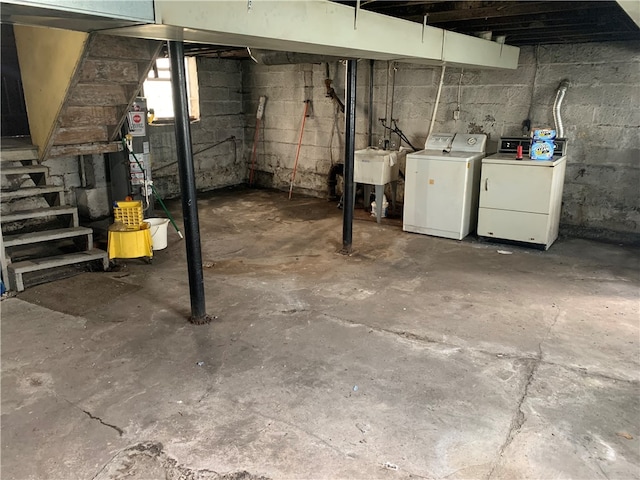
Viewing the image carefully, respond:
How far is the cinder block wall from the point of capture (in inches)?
270

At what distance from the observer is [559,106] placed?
4891 mm

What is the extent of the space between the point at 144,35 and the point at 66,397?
72.5 inches

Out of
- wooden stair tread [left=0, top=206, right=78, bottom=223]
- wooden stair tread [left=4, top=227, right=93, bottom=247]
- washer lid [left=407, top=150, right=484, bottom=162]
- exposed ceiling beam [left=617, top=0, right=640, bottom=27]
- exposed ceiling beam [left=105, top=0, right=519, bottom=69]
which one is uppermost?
exposed ceiling beam [left=617, top=0, right=640, bottom=27]

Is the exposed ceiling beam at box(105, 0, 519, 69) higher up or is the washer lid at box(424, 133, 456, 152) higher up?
the exposed ceiling beam at box(105, 0, 519, 69)

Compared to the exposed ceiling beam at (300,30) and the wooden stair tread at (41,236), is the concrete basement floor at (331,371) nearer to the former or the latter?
the wooden stair tread at (41,236)

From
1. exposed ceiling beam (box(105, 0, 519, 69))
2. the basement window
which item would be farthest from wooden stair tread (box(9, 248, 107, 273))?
the basement window

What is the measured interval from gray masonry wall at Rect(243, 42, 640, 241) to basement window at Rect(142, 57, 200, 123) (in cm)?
198

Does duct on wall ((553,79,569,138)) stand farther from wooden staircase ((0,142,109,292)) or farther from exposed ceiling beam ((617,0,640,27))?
wooden staircase ((0,142,109,292))

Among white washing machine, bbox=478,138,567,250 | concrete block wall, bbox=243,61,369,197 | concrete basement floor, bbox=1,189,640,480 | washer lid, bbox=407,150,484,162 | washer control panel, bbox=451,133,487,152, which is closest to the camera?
concrete basement floor, bbox=1,189,640,480

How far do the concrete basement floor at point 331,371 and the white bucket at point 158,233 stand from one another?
0.23m

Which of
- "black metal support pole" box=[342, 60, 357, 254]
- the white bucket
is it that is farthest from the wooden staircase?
"black metal support pole" box=[342, 60, 357, 254]

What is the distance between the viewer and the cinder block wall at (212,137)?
6.86m

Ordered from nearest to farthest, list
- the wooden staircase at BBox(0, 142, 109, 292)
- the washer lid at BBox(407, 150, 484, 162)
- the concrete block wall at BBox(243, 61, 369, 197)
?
the wooden staircase at BBox(0, 142, 109, 292), the washer lid at BBox(407, 150, 484, 162), the concrete block wall at BBox(243, 61, 369, 197)

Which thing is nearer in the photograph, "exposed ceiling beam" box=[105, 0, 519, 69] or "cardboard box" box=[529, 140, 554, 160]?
"exposed ceiling beam" box=[105, 0, 519, 69]
